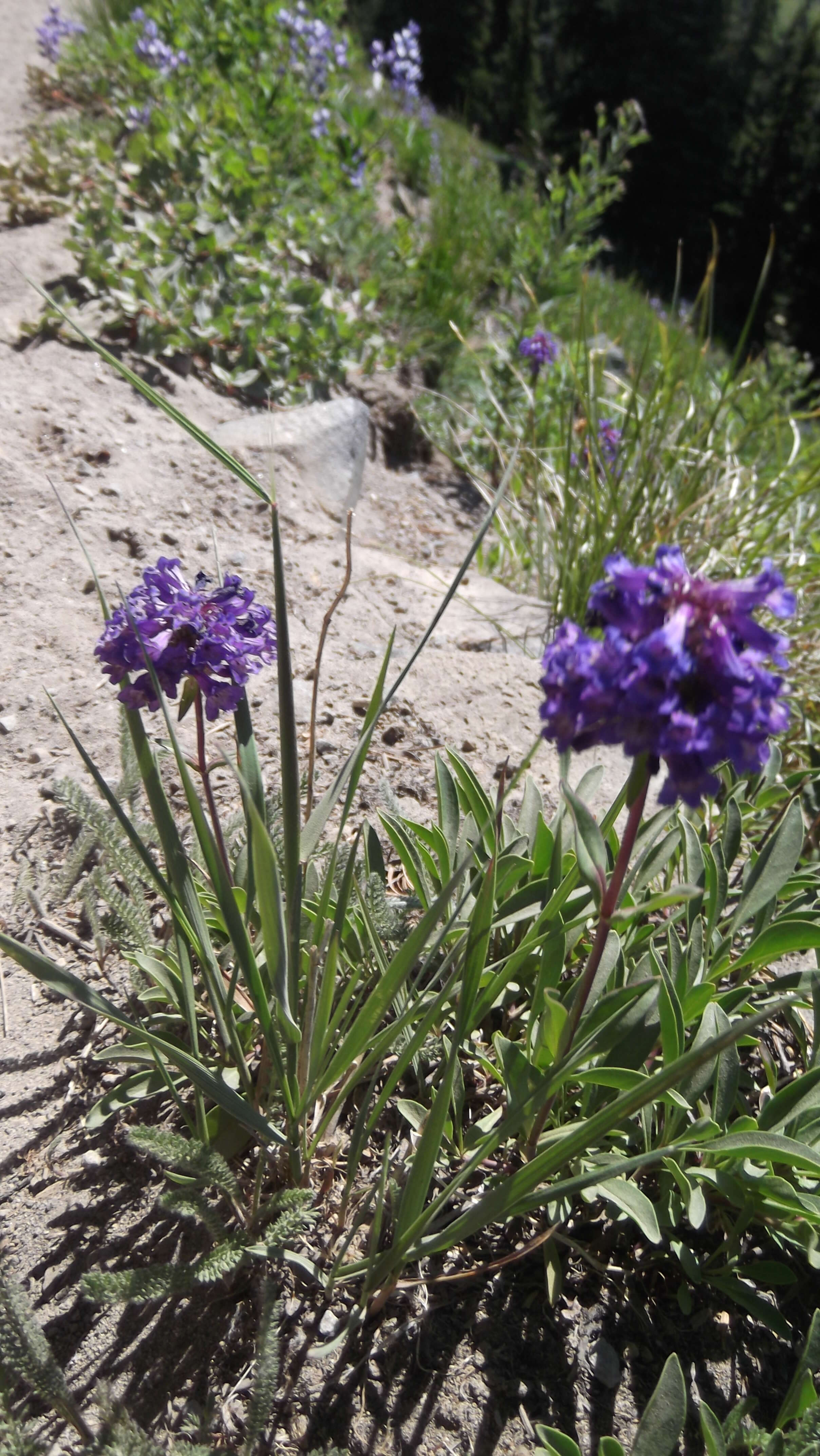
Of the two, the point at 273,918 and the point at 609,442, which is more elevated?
the point at 609,442

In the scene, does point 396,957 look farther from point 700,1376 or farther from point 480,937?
point 700,1376

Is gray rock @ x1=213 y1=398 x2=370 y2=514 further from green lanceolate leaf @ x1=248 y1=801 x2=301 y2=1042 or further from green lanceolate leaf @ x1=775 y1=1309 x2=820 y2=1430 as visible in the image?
green lanceolate leaf @ x1=775 y1=1309 x2=820 y2=1430

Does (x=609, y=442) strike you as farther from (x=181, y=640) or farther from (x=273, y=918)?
(x=273, y=918)

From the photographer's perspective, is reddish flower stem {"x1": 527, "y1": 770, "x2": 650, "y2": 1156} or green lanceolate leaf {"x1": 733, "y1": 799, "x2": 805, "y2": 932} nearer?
reddish flower stem {"x1": 527, "y1": 770, "x2": 650, "y2": 1156}

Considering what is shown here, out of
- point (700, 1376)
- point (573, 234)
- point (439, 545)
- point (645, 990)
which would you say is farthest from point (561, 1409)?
point (573, 234)

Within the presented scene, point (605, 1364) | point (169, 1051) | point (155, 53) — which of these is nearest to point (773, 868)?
point (605, 1364)

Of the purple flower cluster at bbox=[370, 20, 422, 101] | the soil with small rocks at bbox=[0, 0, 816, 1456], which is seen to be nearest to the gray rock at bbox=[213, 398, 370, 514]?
the soil with small rocks at bbox=[0, 0, 816, 1456]

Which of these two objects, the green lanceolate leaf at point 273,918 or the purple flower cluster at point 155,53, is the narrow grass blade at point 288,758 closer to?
the green lanceolate leaf at point 273,918
